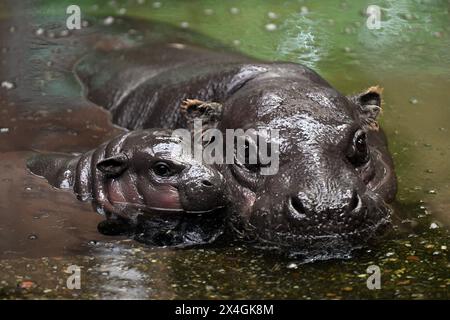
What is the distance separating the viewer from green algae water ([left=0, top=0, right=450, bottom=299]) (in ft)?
17.5

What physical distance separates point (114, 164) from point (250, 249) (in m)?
1.31

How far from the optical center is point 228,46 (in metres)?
11.2

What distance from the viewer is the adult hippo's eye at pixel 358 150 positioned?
6.19 metres

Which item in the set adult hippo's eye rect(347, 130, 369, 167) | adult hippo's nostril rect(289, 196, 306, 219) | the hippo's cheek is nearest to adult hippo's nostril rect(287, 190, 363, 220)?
adult hippo's nostril rect(289, 196, 306, 219)

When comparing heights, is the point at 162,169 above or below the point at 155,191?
above

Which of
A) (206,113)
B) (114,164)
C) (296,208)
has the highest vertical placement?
(206,113)

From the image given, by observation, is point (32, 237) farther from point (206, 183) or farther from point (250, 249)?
point (250, 249)

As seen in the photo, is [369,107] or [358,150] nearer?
[358,150]

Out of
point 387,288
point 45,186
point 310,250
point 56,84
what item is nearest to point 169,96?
point 45,186

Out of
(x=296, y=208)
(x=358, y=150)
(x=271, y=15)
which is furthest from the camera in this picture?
(x=271, y=15)

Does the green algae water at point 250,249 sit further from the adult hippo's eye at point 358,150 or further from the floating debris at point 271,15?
the adult hippo's eye at point 358,150

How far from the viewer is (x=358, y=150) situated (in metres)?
6.24

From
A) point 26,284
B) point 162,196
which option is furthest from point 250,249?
point 26,284
